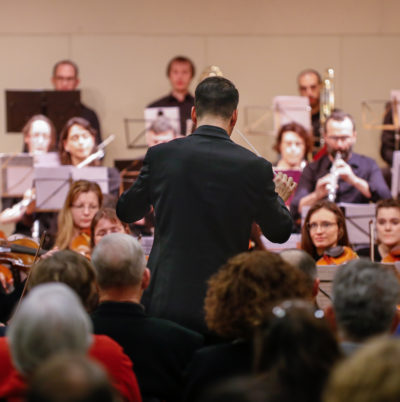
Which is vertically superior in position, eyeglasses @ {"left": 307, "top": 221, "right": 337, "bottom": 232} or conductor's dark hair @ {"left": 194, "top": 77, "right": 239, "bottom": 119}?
conductor's dark hair @ {"left": 194, "top": 77, "right": 239, "bottom": 119}

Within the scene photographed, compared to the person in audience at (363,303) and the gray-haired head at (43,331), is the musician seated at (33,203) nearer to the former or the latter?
the person in audience at (363,303)

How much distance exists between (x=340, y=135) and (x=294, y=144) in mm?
372

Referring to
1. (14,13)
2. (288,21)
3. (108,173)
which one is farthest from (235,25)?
(108,173)

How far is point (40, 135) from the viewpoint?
640cm

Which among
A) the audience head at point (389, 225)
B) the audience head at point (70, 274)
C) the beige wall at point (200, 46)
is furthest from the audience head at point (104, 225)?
the beige wall at point (200, 46)

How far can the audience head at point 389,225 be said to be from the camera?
484 cm

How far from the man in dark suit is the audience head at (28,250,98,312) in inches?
14.2

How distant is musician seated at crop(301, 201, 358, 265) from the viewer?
461 cm

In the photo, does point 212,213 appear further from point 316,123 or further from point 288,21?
point 288,21

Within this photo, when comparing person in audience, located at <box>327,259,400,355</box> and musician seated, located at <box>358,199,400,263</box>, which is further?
musician seated, located at <box>358,199,400,263</box>

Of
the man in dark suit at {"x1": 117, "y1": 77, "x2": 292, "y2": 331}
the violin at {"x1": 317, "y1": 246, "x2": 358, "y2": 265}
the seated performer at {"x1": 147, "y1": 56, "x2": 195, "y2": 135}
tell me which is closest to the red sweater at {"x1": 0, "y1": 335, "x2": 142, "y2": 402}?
the man in dark suit at {"x1": 117, "y1": 77, "x2": 292, "y2": 331}

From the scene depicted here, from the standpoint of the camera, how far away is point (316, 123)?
6988 millimetres

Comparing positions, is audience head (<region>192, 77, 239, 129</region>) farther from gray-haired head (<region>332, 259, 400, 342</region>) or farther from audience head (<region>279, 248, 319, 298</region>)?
gray-haired head (<region>332, 259, 400, 342</region>)

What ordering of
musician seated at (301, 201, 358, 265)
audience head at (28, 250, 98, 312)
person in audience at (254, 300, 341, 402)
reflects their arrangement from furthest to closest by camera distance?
musician seated at (301, 201, 358, 265) < audience head at (28, 250, 98, 312) < person in audience at (254, 300, 341, 402)
